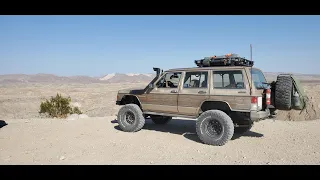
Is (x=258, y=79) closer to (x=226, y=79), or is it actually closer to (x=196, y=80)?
(x=226, y=79)

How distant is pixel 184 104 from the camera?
23.2 ft

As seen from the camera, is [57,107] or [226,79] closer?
[226,79]

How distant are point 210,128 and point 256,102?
1.27m

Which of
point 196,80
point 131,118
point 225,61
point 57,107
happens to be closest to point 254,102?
point 225,61

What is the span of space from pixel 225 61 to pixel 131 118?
3353 mm

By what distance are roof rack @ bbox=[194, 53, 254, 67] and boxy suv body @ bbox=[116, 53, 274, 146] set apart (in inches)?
4.0

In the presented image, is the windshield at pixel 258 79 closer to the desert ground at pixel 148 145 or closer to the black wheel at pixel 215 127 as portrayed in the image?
the black wheel at pixel 215 127

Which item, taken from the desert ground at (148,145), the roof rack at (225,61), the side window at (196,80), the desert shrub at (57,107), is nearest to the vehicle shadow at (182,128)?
the desert ground at (148,145)

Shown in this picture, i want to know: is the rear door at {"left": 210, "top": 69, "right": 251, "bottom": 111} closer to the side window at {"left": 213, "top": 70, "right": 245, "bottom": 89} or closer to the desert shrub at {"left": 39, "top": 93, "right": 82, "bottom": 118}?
the side window at {"left": 213, "top": 70, "right": 245, "bottom": 89}

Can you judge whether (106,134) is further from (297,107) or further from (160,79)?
(297,107)

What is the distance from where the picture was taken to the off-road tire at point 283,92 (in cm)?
599

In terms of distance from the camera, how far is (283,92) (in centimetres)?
604

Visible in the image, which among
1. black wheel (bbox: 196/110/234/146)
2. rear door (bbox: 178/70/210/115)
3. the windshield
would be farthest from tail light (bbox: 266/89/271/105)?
rear door (bbox: 178/70/210/115)
